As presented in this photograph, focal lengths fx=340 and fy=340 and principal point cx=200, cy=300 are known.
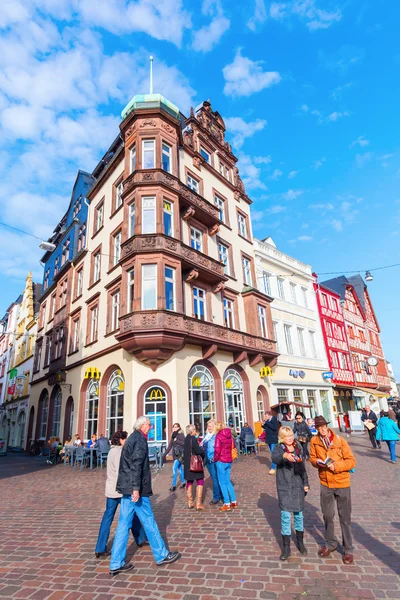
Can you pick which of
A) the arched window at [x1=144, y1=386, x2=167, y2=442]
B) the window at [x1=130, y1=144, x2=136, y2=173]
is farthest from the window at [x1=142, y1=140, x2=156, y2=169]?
the arched window at [x1=144, y1=386, x2=167, y2=442]

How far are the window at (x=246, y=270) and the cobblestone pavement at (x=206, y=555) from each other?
1660cm

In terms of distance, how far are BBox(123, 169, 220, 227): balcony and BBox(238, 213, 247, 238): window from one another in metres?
5.00

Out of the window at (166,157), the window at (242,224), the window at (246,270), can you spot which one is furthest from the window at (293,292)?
the window at (166,157)

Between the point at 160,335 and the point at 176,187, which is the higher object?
the point at 176,187

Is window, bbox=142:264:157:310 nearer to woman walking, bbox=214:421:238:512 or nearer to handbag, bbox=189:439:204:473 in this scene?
handbag, bbox=189:439:204:473

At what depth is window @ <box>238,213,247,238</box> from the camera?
2539 centimetres

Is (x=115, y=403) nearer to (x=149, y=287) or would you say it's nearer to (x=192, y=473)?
(x=149, y=287)

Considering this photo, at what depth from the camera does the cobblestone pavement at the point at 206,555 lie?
3939 millimetres

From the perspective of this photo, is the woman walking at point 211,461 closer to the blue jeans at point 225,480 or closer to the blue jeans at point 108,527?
the blue jeans at point 225,480

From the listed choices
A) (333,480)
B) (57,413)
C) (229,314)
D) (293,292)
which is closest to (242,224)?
(229,314)

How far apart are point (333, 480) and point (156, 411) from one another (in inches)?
448

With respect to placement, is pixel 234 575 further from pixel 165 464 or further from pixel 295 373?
pixel 295 373

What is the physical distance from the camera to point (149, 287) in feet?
52.4

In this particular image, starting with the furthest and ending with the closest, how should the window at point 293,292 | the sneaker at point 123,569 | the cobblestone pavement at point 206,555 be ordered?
the window at point 293,292, the sneaker at point 123,569, the cobblestone pavement at point 206,555
